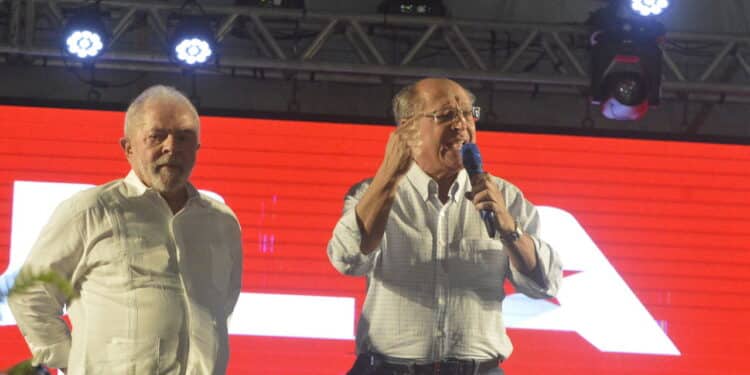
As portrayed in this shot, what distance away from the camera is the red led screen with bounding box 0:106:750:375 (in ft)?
16.9

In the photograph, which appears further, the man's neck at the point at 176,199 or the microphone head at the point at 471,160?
the man's neck at the point at 176,199

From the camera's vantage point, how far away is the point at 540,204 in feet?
17.4

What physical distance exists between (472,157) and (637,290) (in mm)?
2849

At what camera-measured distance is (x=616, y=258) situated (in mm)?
5281

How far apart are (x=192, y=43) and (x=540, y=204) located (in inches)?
72.9

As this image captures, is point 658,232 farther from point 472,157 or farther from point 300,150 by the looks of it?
point 472,157

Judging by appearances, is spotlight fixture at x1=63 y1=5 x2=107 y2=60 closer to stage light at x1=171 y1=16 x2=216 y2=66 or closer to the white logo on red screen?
stage light at x1=171 y1=16 x2=216 y2=66

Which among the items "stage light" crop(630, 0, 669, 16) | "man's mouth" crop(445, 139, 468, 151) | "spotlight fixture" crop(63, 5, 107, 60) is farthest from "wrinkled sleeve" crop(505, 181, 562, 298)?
"spotlight fixture" crop(63, 5, 107, 60)

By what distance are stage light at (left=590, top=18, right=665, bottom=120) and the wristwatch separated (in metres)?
3.32

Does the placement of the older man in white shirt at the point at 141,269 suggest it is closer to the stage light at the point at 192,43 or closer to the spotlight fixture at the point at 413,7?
the stage light at the point at 192,43

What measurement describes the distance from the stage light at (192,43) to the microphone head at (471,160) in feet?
10.6

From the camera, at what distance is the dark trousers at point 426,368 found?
274 cm

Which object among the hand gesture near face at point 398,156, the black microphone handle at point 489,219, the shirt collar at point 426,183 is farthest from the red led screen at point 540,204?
the black microphone handle at point 489,219

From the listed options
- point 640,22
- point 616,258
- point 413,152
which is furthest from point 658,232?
point 413,152
